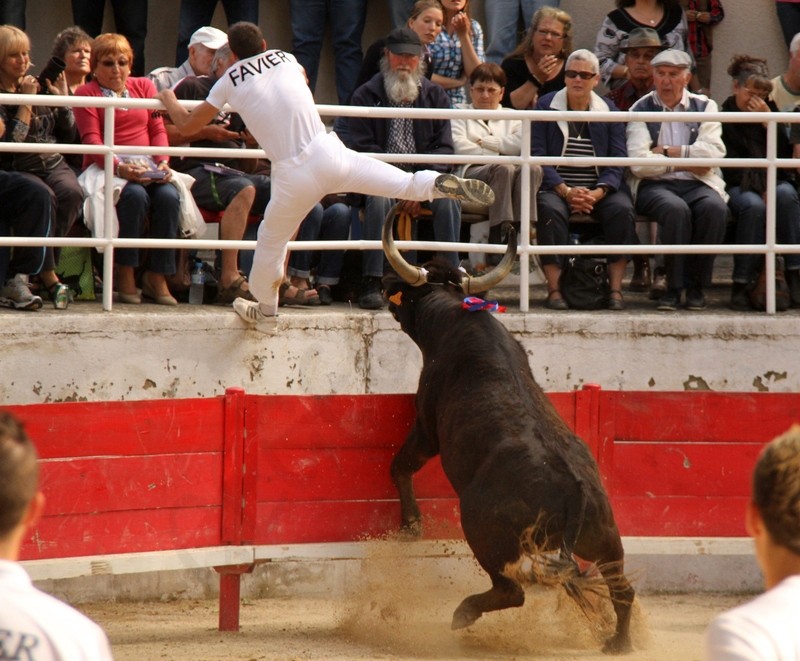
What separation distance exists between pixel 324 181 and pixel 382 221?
987mm

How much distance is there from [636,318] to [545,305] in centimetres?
56

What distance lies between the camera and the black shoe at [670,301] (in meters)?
7.07

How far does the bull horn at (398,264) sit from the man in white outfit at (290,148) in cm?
17

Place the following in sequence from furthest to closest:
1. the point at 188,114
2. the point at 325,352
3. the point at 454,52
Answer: the point at 454,52 < the point at 325,352 < the point at 188,114

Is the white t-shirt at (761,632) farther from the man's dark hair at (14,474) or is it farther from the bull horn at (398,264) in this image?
the bull horn at (398,264)

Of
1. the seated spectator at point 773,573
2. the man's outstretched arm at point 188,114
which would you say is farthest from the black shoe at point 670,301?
the seated spectator at point 773,573

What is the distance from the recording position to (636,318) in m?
6.72

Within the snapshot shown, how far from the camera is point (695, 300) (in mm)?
7148

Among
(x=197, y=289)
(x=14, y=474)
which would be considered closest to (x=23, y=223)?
(x=197, y=289)

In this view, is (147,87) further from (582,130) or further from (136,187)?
(582,130)

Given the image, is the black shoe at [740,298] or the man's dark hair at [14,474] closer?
the man's dark hair at [14,474]

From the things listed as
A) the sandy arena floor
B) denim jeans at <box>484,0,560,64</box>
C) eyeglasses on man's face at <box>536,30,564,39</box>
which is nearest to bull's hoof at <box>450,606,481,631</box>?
the sandy arena floor

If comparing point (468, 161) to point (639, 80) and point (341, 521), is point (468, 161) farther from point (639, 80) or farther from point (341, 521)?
point (341, 521)

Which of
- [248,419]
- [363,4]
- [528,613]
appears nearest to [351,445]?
[248,419]
